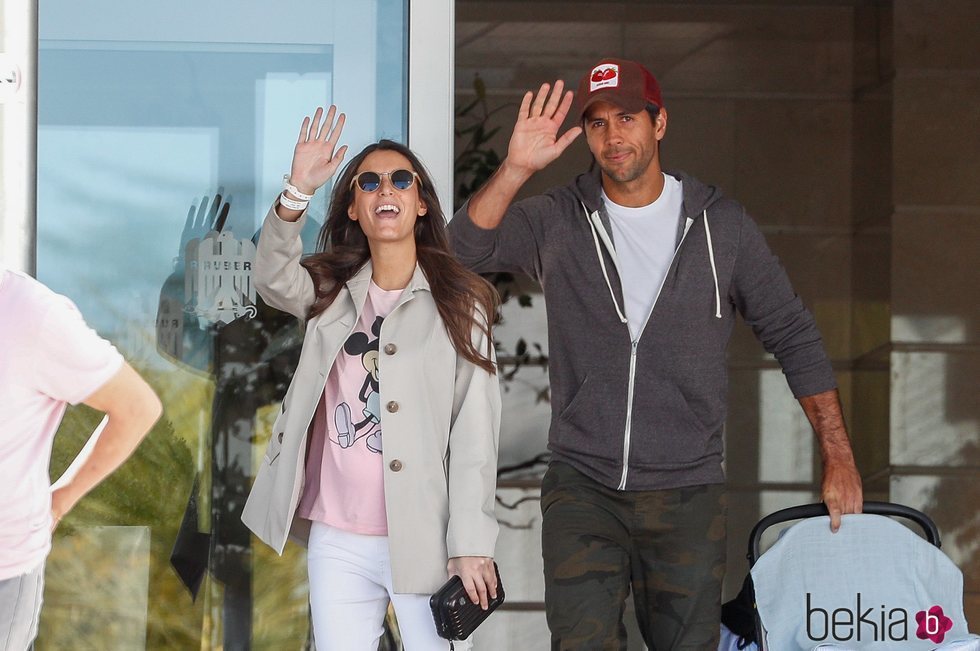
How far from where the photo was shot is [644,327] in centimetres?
381

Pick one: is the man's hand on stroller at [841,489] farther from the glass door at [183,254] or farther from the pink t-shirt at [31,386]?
the pink t-shirt at [31,386]

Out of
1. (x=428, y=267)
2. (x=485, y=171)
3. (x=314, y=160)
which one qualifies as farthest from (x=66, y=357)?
(x=485, y=171)

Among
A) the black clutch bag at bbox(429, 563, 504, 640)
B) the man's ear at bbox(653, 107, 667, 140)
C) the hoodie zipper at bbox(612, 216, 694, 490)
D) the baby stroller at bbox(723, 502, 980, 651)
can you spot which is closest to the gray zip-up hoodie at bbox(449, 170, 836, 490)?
the hoodie zipper at bbox(612, 216, 694, 490)

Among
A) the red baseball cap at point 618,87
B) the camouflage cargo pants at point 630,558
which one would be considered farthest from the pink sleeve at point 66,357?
the red baseball cap at point 618,87

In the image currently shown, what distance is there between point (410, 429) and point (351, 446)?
0.46ft

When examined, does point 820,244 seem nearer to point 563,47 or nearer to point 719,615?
point 563,47

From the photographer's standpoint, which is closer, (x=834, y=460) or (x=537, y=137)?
(x=537, y=137)

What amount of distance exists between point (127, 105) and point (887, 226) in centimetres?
448

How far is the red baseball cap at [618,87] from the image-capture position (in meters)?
3.91

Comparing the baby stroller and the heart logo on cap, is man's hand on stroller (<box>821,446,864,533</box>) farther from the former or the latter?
the heart logo on cap

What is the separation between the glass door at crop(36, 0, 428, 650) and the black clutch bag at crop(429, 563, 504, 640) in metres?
1.09

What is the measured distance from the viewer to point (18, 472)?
258cm

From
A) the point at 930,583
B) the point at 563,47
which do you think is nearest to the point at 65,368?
the point at 930,583

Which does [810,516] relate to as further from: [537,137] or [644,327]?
[537,137]
